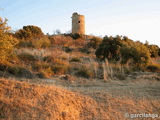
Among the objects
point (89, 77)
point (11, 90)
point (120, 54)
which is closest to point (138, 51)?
point (120, 54)

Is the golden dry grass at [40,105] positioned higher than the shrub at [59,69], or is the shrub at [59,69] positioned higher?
the shrub at [59,69]

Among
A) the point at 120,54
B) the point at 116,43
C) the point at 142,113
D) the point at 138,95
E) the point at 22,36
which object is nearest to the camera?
the point at 142,113

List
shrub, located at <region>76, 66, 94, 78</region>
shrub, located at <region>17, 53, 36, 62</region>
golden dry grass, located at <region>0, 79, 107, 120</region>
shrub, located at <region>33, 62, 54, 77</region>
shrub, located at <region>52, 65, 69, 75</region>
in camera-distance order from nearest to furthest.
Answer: golden dry grass, located at <region>0, 79, 107, 120</region> → shrub, located at <region>33, 62, 54, 77</region> → shrub, located at <region>76, 66, 94, 78</region> → shrub, located at <region>52, 65, 69, 75</region> → shrub, located at <region>17, 53, 36, 62</region>

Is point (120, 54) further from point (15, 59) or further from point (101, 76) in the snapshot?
point (15, 59)

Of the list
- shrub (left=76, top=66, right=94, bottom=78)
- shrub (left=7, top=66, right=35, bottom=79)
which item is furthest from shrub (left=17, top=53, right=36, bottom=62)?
shrub (left=76, top=66, right=94, bottom=78)

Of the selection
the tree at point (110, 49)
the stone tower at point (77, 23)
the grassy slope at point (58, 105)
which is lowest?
the grassy slope at point (58, 105)

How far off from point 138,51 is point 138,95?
6948 mm

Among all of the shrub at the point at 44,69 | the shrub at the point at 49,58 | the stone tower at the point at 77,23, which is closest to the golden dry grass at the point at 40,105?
the shrub at the point at 44,69


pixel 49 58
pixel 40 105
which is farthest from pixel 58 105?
pixel 49 58

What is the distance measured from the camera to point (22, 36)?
2080 cm

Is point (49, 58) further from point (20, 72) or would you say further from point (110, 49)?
point (110, 49)

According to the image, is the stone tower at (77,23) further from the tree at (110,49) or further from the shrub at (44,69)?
the shrub at (44,69)

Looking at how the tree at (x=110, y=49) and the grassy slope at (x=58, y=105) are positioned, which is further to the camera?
the tree at (x=110, y=49)

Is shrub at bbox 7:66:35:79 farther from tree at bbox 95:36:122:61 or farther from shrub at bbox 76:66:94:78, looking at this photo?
tree at bbox 95:36:122:61
